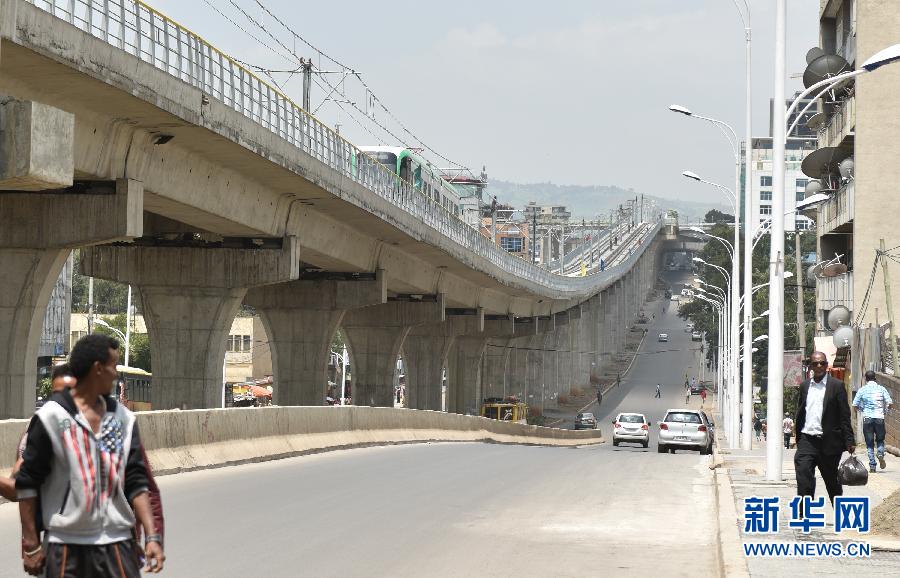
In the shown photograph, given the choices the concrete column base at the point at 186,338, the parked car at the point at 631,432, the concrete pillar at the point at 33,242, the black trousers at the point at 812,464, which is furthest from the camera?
the parked car at the point at 631,432

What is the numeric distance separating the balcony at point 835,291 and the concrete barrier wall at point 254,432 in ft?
66.7

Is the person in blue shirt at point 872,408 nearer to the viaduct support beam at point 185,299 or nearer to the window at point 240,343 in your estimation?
the viaduct support beam at point 185,299

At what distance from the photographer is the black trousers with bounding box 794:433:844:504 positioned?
566 inches

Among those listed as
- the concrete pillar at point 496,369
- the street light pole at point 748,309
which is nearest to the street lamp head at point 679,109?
the street light pole at point 748,309

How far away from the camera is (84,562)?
6.35 meters

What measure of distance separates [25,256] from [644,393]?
115 metres

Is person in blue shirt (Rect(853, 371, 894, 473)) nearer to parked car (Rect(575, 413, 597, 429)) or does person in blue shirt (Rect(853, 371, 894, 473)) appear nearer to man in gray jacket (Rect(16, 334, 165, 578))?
man in gray jacket (Rect(16, 334, 165, 578))

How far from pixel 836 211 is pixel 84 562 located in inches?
2179

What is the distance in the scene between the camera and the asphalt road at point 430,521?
12.5 meters

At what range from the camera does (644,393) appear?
460 feet

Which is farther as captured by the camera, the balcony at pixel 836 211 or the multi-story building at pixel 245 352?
the multi-story building at pixel 245 352

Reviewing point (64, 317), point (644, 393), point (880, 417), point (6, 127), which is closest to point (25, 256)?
point (6, 127)

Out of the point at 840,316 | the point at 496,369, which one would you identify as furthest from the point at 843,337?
the point at 496,369

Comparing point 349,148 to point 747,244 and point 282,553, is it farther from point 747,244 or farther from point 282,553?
point 282,553
